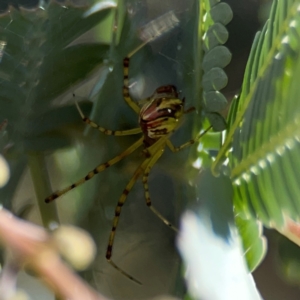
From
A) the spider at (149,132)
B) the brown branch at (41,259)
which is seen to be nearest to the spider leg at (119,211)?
the spider at (149,132)

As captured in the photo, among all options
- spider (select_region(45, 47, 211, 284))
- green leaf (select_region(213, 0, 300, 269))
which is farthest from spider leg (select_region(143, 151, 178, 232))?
green leaf (select_region(213, 0, 300, 269))

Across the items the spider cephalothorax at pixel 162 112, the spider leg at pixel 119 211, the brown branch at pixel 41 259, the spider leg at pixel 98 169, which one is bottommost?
the spider leg at pixel 119 211

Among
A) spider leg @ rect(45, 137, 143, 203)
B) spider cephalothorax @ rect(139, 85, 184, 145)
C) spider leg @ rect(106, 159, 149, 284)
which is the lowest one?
spider leg @ rect(106, 159, 149, 284)

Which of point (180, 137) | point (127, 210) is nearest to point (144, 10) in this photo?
point (180, 137)

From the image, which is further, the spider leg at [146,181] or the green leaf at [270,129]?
the spider leg at [146,181]

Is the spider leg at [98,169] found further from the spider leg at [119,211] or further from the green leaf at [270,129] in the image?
the green leaf at [270,129]

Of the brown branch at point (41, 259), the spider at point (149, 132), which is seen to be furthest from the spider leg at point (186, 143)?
the brown branch at point (41, 259)

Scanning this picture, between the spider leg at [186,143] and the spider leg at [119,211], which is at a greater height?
the spider leg at [186,143]

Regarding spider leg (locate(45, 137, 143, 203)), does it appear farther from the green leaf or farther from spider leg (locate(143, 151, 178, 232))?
the green leaf

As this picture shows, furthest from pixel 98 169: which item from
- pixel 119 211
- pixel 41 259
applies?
pixel 41 259
